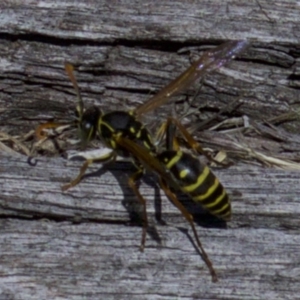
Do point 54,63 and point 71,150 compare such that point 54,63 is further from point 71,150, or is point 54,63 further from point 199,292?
point 199,292

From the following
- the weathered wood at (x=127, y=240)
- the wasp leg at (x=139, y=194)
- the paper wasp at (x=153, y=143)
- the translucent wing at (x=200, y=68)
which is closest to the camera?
the weathered wood at (x=127, y=240)

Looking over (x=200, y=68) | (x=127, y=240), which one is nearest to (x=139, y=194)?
(x=127, y=240)

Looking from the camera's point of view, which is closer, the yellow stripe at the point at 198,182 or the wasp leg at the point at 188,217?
the wasp leg at the point at 188,217

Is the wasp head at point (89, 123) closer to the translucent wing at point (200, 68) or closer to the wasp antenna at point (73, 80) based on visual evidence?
the wasp antenna at point (73, 80)

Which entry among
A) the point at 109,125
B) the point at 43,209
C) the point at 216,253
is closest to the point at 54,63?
the point at 109,125

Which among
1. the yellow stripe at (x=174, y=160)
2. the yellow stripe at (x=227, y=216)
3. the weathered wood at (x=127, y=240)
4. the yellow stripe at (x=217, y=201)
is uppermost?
the yellow stripe at (x=217, y=201)

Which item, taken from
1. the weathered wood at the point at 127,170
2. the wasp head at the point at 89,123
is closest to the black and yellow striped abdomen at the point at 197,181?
the weathered wood at the point at 127,170
